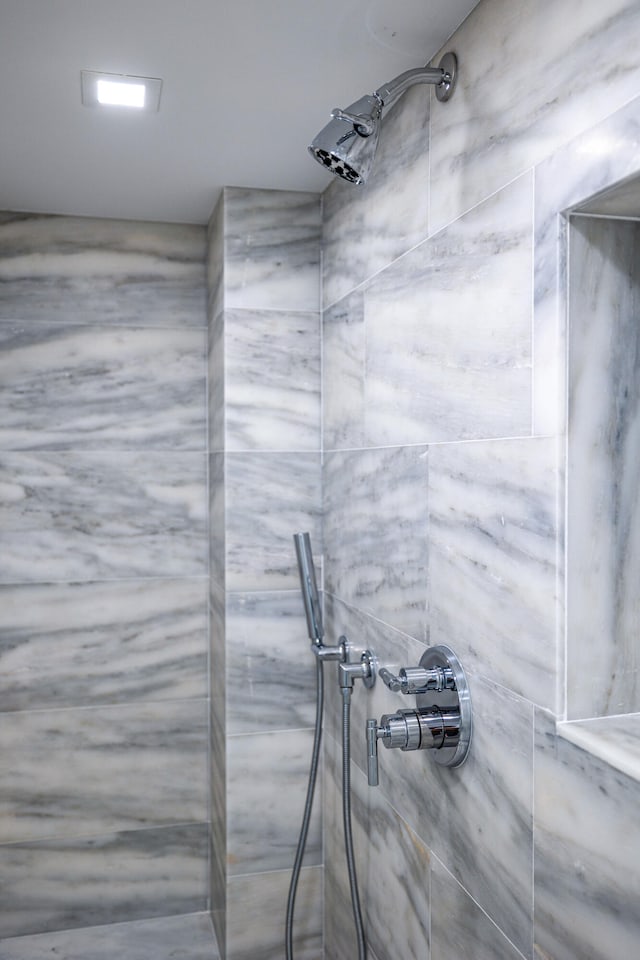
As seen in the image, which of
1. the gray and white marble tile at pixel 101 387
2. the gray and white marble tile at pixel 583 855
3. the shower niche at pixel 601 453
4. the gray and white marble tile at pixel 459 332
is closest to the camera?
the gray and white marble tile at pixel 583 855

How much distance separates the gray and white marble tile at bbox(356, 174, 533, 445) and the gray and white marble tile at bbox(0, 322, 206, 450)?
86 cm

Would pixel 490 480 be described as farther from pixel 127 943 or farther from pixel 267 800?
pixel 127 943

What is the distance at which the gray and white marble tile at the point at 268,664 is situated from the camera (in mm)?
2199

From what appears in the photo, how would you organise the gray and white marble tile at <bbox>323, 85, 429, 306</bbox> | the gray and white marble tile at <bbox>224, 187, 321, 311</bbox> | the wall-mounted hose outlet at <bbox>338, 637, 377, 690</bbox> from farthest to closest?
1. the gray and white marble tile at <bbox>224, 187, 321, 311</bbox>
2. the wall-mounted hose outlet at <bbox>338, 637, 377, 690</bbox>
3. the gray and white marble tile at <bbox>323, 85, 429, 306</bbox>

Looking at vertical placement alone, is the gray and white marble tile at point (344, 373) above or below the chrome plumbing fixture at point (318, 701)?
above

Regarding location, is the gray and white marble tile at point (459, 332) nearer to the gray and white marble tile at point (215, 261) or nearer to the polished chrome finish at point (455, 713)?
the polished chrome finish at point (455, 713)

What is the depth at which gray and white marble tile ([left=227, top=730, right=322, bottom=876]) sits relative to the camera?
2.20 meters

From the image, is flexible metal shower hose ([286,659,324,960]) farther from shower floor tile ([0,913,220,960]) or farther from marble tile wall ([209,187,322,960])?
shower floor tile ([0,913,220,960])

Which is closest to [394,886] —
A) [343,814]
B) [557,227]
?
[343,814]

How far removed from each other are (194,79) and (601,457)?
3.55ft

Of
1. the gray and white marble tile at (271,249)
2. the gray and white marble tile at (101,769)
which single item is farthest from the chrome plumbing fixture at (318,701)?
the gray and white marble tile at (271,249)

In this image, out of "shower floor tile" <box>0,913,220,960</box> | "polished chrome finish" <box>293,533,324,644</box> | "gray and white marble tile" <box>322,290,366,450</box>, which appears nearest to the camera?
"gray and white marble tile" <box>322,290,366,450</box>

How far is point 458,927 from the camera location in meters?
1.39

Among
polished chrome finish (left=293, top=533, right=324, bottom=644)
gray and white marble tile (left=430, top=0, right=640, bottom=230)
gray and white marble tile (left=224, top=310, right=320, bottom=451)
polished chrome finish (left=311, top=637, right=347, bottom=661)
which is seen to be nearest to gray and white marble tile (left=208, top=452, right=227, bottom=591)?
gray and white marble tile (left=224, top=310, right=320, bottom=451)
